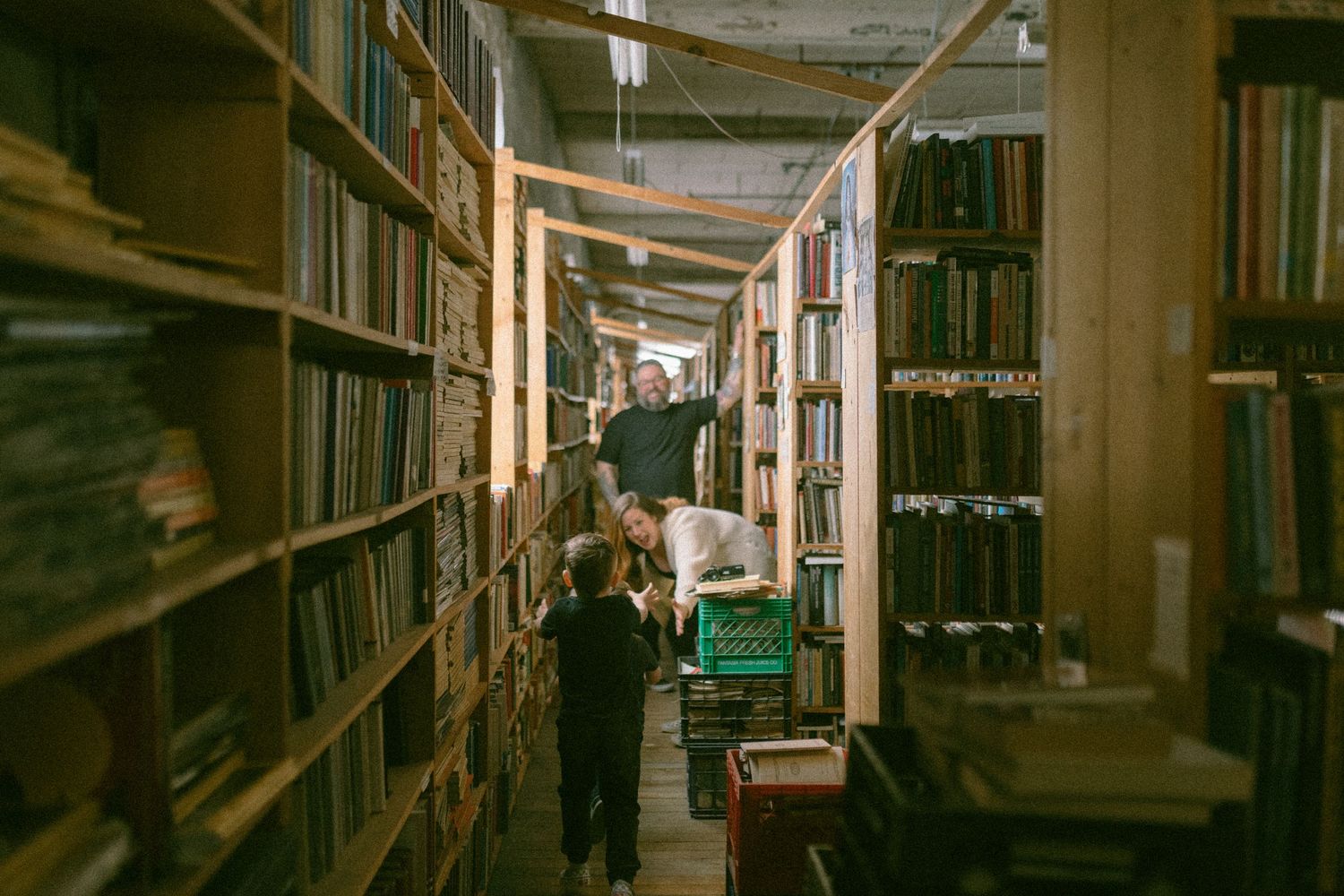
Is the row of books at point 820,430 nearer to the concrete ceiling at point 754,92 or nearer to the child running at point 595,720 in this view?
the child running at point 595,720

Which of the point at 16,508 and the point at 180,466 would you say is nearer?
the point at 16,508

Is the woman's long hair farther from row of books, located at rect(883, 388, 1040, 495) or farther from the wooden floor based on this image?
row of books, located at rect(883, 388, 1040, 495)

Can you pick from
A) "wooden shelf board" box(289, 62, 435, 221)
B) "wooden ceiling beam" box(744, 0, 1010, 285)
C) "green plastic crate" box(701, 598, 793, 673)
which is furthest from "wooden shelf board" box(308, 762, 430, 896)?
"wooden ceiling beam" box(744, 0, 1010, 285)

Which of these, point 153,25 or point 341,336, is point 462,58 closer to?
point 341,336

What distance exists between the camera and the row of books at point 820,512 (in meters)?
4.00

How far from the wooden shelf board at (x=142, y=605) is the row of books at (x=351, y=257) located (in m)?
0.38

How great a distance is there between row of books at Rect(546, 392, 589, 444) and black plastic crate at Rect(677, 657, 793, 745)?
181 centimetres

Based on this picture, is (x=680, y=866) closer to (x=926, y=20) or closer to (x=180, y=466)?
(x=180, y=466)

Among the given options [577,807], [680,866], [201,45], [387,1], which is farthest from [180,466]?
[680,866]

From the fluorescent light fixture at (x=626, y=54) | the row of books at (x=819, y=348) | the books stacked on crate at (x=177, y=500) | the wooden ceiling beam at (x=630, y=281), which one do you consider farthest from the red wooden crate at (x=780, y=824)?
the wooden ceiling beam at (x=630, y=281)

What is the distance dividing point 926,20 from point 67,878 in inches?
201

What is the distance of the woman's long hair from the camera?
379 cm

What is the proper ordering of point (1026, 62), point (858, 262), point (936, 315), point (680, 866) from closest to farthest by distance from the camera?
point (936, 315)
point (858, 262)
point (680, 866)
point (1026, 62)

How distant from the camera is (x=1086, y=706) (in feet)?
3.30
